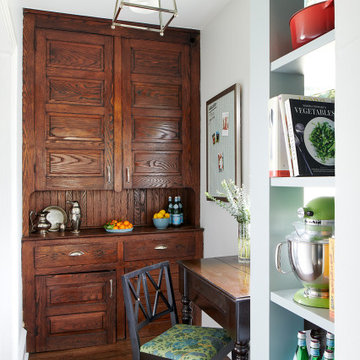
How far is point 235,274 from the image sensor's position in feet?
6.67

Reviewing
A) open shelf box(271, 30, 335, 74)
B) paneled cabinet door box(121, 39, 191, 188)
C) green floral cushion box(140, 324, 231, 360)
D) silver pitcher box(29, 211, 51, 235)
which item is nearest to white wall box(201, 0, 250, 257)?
paneled cabinet door box(121, 39, 191, 188)

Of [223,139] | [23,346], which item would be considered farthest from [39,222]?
[223,139]

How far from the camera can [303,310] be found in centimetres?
97

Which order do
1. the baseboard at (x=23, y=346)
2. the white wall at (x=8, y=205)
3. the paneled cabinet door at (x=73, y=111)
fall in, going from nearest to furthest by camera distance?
the white wall at (x=8, y=205) < the baseboard at (x=23, y=346) < the paneled cabinet door at (x=73, y=111)

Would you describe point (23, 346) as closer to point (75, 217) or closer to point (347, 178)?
point (75, 217)

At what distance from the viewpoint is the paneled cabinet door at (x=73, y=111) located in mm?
3068

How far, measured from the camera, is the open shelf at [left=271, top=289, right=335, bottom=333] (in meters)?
0.88

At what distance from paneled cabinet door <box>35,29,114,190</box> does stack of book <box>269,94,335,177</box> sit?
7.76ft

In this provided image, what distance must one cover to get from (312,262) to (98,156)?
252 cm

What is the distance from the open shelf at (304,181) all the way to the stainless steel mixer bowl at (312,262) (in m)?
0.15

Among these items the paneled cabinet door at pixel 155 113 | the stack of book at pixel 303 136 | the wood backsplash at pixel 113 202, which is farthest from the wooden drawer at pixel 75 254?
the stack of book at pixel 303 136

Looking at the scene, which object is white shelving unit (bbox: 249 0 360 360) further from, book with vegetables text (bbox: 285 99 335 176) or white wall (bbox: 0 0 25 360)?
white wall (bbox: 0 0 25 360)

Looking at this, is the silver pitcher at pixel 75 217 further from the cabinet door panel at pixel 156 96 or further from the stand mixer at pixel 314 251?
the stand mixer at pixel 314 251

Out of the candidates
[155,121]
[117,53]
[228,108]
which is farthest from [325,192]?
[117,53]
